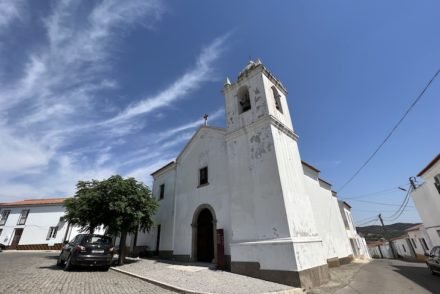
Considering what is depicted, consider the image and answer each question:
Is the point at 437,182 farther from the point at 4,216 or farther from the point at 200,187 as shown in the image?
the point at 4,216

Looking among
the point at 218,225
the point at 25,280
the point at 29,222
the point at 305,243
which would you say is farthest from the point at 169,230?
the point at 29,222

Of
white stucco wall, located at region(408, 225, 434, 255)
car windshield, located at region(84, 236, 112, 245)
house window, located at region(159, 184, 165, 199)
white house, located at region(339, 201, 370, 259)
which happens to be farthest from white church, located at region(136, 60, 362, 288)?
white stucco wall, located at region(408, 225, 434, 255)

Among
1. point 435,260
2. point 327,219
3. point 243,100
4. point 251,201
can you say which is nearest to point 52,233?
point 251,201

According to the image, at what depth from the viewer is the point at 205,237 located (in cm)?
1234

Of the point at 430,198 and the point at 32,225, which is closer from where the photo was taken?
the point at 430,198

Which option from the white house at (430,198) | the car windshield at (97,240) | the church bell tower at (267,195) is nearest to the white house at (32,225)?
the car windshield at (97,240)

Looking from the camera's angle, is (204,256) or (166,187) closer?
(204,256)

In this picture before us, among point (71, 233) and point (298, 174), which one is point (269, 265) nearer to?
point (298, 174)

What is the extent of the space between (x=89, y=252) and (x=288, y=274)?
320 inches

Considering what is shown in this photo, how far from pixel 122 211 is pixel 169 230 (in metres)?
4.25

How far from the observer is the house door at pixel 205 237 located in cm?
1195

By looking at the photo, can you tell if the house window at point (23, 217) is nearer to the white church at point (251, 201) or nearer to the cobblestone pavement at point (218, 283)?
the white church at point (251, 201)

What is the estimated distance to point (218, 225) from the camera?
11.3m

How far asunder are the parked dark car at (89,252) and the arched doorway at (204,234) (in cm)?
Answer: 470
